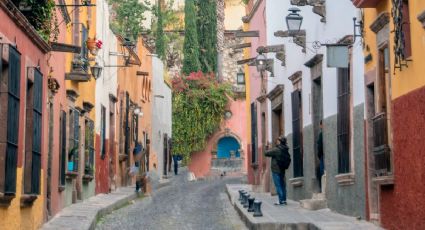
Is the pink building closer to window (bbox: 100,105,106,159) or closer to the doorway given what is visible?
window (bbox: 100,105,106,159)

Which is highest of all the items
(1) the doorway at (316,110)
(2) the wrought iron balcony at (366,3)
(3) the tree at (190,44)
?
(3) the tree at (190,44)

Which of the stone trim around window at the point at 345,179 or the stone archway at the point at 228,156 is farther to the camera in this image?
the stone archway at the point at 228,156

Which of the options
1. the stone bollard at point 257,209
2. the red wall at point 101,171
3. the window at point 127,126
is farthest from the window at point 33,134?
the window at point 127,126

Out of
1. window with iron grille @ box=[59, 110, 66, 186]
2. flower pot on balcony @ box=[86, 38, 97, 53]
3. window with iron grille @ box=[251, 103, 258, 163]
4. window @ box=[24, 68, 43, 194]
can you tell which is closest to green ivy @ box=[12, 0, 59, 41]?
window @ box=[24, 68, 43, 194]

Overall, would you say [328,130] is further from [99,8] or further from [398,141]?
[99,8]

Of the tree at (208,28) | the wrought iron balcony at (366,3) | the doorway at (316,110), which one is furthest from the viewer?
the tree at (208,28)

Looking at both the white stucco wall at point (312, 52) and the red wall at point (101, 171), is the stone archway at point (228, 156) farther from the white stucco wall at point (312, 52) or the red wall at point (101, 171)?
the white stucco wall at point (312, 52)

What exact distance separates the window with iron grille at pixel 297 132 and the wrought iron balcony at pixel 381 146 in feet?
24.0

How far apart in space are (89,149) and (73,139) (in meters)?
3.04

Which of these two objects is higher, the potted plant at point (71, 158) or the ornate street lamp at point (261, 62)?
the ornate street lamp at point (261, 62)

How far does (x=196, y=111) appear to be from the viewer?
45.8 metres

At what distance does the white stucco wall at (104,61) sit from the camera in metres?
25.4

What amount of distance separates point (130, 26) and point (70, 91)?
3370 cm

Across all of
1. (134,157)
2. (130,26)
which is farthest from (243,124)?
(134,157)
